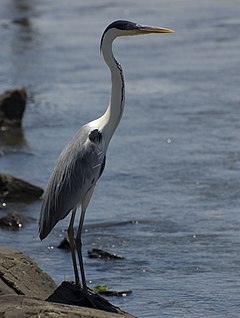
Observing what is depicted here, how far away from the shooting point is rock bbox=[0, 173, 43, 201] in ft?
37.3

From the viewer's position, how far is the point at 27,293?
23.7 feet

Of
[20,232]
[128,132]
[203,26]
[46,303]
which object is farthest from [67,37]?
[46,303]

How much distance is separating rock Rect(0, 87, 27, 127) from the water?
0.23 m

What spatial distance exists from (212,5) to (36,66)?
7.27 m

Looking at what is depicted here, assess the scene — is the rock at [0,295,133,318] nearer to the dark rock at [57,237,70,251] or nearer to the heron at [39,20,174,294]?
the heron at [39,20,174,294]

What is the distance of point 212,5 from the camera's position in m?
25.9

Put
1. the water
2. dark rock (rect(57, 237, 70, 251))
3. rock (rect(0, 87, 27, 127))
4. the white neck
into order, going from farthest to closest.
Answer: rock (rect(0, 87, 27, 127)), dark rock (rect(57, 237, 70, 251)), the water, the white neck

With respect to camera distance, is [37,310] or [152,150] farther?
[152,150]

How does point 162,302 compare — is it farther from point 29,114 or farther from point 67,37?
point 67,37

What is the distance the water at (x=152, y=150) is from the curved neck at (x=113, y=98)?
4.45ft

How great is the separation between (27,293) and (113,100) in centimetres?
162

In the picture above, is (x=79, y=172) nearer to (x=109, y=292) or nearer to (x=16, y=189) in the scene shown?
(x=109, y=292)

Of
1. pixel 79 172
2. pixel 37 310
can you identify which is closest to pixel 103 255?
pixel 79 172

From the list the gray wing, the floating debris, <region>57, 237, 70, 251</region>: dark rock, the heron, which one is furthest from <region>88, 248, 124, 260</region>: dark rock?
the gray wing
